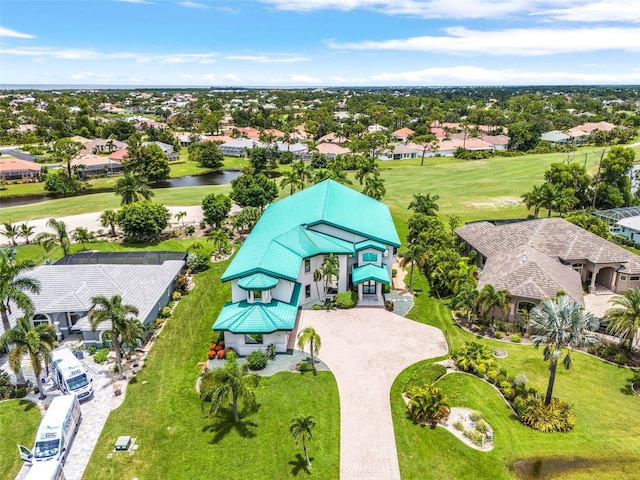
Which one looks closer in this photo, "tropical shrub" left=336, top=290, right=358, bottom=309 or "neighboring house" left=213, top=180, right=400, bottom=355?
"neighboring house" left=213, top=180, right=400, bottom=355

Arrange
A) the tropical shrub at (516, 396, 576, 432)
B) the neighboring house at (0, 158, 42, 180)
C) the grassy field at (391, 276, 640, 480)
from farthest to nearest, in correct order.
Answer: the neighboring house at (0, 158, 42, 180) → the tropical shrub at (516, 396, 576, 432) → the grassy field at (391, 276, 640, 480)

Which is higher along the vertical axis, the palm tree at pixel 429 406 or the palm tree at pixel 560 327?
the palm tree at pixel 560 327

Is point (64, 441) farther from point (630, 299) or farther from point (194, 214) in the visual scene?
point (194, 214)

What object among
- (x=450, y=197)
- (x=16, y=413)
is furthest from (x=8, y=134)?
(x=16, y=413)

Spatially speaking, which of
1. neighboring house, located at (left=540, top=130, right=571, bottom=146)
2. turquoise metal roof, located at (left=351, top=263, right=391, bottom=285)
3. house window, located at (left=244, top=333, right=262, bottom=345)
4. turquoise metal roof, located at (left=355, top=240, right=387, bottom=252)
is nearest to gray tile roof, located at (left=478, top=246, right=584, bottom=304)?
turquoise metal roof, located at (left=351, top=263, right=391, bottom=285)

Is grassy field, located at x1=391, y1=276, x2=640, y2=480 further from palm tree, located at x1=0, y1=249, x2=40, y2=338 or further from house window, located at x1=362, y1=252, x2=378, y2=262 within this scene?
palm tree, located at x1=0, y1=249, x2=40, y2=338

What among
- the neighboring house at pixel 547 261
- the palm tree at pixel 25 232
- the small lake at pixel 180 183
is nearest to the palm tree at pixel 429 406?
the neighboring house at pixel 547 261

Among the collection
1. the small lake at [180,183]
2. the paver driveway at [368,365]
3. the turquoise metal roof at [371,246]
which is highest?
the turquoise metal roof at [371,246]

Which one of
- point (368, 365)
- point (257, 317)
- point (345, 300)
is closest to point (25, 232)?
point (257, 317)

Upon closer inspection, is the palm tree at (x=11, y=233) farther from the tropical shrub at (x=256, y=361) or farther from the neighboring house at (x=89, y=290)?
the tropical shrub at (x=256, y=361)
